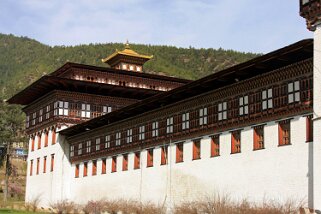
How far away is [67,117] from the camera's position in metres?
56.2

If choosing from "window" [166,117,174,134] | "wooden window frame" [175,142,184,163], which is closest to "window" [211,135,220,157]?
"wooden window frame" [175,142,184,163]

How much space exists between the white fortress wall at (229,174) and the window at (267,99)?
36.7 inches

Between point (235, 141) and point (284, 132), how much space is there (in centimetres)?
413

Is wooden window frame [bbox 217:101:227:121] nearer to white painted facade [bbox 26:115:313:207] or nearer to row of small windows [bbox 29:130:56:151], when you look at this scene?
white painted facade [bbox 26:115:313:207]

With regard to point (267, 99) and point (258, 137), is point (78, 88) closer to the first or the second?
point (258, 137)

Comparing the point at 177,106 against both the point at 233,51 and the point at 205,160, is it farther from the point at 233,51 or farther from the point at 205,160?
the point at 233,51

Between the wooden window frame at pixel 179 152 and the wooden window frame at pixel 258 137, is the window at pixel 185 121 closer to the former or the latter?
the wooden window frame at pixel 179 152

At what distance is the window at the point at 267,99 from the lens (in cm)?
2938

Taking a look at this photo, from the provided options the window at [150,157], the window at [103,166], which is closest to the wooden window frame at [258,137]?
the window at [150,157]

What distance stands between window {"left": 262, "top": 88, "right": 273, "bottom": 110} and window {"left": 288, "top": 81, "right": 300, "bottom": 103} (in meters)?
1.52

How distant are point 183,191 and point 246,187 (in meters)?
6.57

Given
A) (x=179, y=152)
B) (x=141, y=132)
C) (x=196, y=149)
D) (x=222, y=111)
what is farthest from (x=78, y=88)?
(x=222, y=111)

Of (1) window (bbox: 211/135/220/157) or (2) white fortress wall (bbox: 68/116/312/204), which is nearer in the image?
(2) white fortress wall (bbox: 68/116/312/204)

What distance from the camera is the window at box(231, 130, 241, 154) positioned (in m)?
31.9
